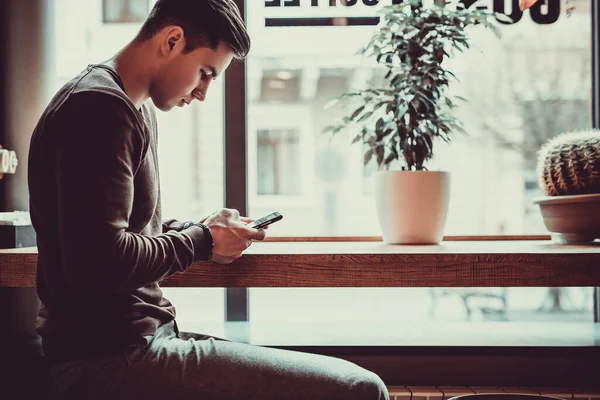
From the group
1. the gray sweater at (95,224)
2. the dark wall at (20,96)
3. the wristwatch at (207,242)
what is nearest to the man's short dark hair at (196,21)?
the gray sweater at (95,224)

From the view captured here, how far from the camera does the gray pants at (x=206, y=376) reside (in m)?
1.08

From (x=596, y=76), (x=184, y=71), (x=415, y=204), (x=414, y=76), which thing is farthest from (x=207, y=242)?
(x=596, y=76)

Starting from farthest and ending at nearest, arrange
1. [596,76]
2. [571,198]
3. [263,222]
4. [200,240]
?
[596,76], [571,198], [263,222], [200,240]

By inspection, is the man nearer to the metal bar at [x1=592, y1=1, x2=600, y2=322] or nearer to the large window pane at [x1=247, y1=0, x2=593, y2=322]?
the large window pane at [x1=247, y1=0, x2=593, y2=322]

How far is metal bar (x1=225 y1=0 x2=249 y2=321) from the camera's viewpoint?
2.31 meters

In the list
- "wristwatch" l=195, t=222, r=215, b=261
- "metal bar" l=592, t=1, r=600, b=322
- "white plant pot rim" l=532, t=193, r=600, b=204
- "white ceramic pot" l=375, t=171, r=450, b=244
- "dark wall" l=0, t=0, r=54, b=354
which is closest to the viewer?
"wristwatch" l=195, t=222, r=215, b=261

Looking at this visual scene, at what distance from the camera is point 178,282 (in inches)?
58.5

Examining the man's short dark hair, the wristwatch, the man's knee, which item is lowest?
the man's knee

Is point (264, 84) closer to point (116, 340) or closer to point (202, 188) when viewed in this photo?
point (202, 188)

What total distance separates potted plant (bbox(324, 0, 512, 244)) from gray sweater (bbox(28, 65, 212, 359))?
833mm

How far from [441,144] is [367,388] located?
1.36 metres

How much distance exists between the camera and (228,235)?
4.41 ft

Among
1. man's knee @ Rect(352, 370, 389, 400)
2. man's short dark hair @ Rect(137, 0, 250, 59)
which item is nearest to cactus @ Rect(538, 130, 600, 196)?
man's knee @ Rect(352, 370, 389, 400)

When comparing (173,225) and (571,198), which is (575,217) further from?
(173,225)
